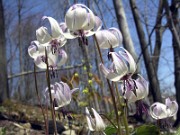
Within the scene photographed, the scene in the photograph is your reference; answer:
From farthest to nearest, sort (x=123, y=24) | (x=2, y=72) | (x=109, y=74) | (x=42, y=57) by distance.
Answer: (x=2, y=72) < (x=123, y=24) < (x=42, y=57) < (x=109, y=74)

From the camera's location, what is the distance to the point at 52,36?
109 cm

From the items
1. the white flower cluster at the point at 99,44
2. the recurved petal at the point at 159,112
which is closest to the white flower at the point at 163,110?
the recurved petal at the point at 159,112

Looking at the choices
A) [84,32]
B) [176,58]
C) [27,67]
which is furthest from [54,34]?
[27,67]

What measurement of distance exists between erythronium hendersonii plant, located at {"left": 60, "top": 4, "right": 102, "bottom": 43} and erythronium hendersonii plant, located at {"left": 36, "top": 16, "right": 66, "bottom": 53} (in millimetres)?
29

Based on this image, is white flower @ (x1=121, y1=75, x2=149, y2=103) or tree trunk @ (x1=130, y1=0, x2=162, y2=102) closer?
white flower @ (x1=121, y1=75, x2=149, y2=103)

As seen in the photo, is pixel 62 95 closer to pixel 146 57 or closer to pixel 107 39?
pixel 107 39

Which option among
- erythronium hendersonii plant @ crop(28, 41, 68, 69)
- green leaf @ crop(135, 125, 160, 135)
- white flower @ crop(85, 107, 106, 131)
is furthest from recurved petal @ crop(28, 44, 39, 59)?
green leaf @ crop(135, 125, 160, 135)

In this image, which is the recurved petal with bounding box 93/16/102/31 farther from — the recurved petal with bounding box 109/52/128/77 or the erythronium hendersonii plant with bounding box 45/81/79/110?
the erythronium hendersonii plant with bounding box 45/81/79/110

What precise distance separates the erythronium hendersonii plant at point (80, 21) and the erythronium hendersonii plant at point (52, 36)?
3cm

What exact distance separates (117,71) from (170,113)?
1.72 ft

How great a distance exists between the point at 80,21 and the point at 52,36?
138 mm

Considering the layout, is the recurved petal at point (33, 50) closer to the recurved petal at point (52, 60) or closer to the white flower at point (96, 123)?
the recurved petal at point (52, 60)

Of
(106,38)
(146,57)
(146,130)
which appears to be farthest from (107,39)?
(146,57)

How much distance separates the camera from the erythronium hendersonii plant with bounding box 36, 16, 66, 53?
1050 millimetres
